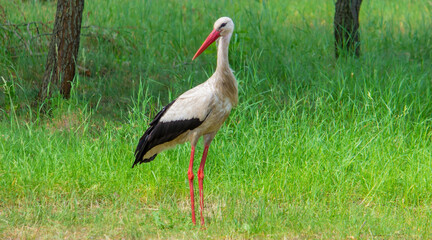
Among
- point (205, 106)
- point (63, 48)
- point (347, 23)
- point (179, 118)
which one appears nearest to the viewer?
point (205, 106)

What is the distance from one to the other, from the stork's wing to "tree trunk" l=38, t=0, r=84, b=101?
196 centimetres

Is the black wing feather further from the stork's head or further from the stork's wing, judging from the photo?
the stork's head

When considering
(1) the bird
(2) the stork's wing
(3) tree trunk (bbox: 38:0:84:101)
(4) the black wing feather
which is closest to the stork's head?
(1) the bird

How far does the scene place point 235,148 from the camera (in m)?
4.99

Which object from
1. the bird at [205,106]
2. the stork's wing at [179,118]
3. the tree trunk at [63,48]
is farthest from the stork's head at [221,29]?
the tree trunk at [63,48]

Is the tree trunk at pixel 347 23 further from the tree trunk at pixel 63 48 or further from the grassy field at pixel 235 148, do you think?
the tree trunk at pixel 63 48

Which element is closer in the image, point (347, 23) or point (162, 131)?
point (162, 131)

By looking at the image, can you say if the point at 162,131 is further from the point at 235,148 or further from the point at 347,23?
A: the point at 347,23

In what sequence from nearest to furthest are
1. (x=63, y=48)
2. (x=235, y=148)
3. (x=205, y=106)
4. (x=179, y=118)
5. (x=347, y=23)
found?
(x=205, y=106) → (x=179, y=118) → (x=235, y=148) → (x=63, y=48) → (x=347, y=23)

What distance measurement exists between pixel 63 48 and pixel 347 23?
3446 millimetres

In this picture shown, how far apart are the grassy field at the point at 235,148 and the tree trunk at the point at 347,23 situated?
9.1 inches

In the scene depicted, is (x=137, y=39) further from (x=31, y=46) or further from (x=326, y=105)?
(x=326, y=105)

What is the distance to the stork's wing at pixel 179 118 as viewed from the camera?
3.92 metres

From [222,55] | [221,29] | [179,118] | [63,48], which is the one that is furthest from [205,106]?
[63,48]
